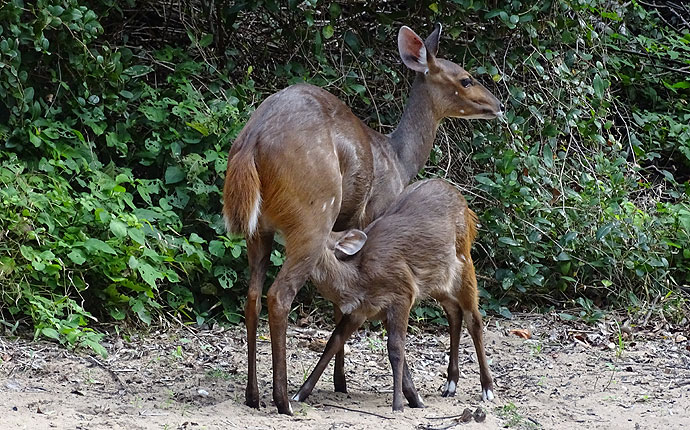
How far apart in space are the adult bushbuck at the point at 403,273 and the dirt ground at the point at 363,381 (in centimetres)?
25

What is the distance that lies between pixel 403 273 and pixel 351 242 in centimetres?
35

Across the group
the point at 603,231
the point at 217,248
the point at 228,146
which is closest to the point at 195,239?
the point at 217,248

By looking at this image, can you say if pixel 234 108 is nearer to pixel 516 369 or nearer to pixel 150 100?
pixel 150 100

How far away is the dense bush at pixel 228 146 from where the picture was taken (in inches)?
249

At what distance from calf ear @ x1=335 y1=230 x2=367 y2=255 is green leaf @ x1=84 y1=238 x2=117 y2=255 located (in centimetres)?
157

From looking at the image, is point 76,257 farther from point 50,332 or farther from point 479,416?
point 479,416

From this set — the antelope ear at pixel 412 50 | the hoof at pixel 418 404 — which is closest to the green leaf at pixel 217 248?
the antelope ear at pixel 412 50

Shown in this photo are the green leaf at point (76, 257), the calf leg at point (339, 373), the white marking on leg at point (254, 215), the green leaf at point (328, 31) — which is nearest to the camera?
the white marking on leg at point (254, 215)

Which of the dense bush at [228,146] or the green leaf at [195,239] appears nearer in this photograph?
the dense bush at [228,146]

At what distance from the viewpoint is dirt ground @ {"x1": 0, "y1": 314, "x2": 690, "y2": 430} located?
4.96 m

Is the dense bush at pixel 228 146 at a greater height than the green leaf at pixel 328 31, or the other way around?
the green leaf at pixel 328 31

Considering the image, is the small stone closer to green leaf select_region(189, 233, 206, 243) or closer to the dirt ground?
the dirt ground

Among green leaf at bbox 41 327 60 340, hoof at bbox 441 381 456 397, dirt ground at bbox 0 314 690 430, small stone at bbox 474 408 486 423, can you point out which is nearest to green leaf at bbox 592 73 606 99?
dirt ground at bbox 0 314 690 430

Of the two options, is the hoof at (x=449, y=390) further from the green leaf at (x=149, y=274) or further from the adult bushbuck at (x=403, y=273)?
the green leaf at (x=149, y=274)
